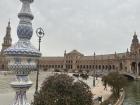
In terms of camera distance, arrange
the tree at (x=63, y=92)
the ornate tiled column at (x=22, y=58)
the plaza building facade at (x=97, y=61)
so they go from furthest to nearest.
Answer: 1. the plaza building facade at (x=97, y=61)
2. the tree at (x=63, y=92)
3. the ornate tiled column at (x=22, y=58)

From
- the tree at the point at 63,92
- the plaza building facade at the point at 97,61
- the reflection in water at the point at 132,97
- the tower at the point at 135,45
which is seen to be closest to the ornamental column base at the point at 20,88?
the tree at the point at 63,92

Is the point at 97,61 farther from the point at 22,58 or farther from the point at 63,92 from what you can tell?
the point at 22,58

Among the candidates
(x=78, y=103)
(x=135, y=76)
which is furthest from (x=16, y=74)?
(x=135, y=76)

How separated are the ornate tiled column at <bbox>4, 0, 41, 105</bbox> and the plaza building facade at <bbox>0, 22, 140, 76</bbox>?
267 ft

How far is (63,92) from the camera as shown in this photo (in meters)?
15.1

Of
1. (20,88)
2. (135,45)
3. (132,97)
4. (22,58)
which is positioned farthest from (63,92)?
(135,45)

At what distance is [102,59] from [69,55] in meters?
24.4

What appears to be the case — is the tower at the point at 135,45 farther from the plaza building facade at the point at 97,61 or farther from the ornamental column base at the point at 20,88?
the ornamental column base at the point at 20,88

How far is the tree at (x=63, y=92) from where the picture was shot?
14.0 meters

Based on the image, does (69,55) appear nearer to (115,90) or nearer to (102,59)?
(102,59)

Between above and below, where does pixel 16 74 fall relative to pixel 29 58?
below

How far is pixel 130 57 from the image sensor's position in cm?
11488

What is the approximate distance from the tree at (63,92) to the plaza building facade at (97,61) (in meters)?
72.2

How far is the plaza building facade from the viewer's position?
351 feet
